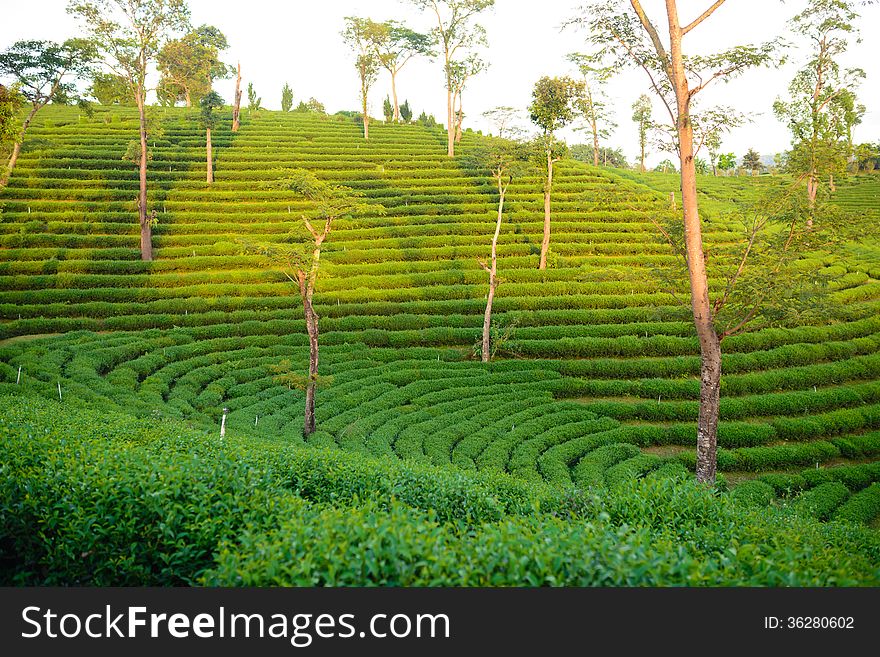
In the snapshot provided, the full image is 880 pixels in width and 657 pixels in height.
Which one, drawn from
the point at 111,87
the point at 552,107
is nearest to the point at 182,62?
the point at 111,87

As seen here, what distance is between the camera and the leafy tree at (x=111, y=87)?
2556cm

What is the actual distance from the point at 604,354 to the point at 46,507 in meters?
18.1

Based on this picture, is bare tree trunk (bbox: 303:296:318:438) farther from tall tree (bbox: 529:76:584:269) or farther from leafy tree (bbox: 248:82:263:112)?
leafy tree (bbox: 248:82:263:112)

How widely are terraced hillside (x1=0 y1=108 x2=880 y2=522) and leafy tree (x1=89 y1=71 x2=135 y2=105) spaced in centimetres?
586

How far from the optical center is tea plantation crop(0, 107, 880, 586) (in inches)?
172

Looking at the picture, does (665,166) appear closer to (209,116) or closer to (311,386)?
(209,116)

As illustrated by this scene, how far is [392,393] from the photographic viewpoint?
1678cm

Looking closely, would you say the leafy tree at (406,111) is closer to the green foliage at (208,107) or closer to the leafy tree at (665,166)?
the green foliage at (208,107)

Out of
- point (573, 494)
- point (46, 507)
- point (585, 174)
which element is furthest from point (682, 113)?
point (585, 174)

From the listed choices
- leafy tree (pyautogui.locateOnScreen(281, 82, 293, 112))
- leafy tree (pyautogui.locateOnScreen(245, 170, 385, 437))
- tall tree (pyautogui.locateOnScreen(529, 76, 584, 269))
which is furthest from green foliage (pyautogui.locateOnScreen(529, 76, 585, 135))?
leafy tree (pyautogui.locateOnScreen(281, 82, 293, 112))

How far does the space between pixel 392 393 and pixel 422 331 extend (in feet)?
17.4

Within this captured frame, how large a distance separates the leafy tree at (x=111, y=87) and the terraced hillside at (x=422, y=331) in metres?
5.86

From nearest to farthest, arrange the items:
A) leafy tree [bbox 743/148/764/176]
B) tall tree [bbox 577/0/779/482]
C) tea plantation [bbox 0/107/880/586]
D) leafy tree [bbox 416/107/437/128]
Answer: tea plantation [bbox 0/107/880/586] → tall tree [bbox 577/0/779/482] → leafy tree [bbox 416/107/437/128] → leafy tree [bbox 743/148/764/176]

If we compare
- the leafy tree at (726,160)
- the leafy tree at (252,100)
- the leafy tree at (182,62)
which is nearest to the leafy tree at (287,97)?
the leafy tree at (252,100)
